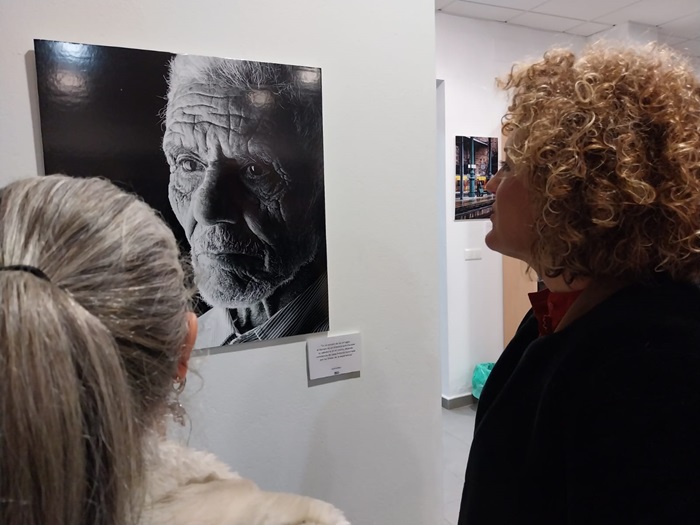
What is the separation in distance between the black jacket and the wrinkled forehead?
31.8 inches

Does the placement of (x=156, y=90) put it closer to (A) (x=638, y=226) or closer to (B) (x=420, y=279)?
(B) (x=420, y=279)

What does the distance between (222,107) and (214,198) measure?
0.22m

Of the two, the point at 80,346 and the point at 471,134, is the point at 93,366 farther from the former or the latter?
the point at 471,134

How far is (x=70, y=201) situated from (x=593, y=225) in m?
0.75

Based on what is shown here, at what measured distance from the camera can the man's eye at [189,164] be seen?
105cm

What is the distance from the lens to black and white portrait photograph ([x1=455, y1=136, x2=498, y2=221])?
3186 millimetres

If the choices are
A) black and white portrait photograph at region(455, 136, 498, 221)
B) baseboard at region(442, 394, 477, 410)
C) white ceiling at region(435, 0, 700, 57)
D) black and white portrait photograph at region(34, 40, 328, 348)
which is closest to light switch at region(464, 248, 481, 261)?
black and white portrait photograph at region(455, 136, 498, 221)

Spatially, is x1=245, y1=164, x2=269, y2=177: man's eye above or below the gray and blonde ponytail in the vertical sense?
above

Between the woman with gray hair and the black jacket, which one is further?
the black jacket

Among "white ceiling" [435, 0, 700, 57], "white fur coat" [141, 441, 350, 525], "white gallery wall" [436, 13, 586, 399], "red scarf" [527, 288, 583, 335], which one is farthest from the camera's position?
"white gallery wall" [436, 13, 586, 399]

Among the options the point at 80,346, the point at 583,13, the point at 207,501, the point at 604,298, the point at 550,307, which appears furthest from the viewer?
the point at 583,13

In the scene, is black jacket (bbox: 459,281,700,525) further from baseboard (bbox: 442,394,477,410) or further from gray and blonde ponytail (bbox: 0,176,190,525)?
baseboard (bbox: 442,394,477,410)

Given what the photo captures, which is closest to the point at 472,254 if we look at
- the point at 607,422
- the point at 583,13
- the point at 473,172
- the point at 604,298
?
the point at 473,172

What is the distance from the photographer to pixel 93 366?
415 mm
